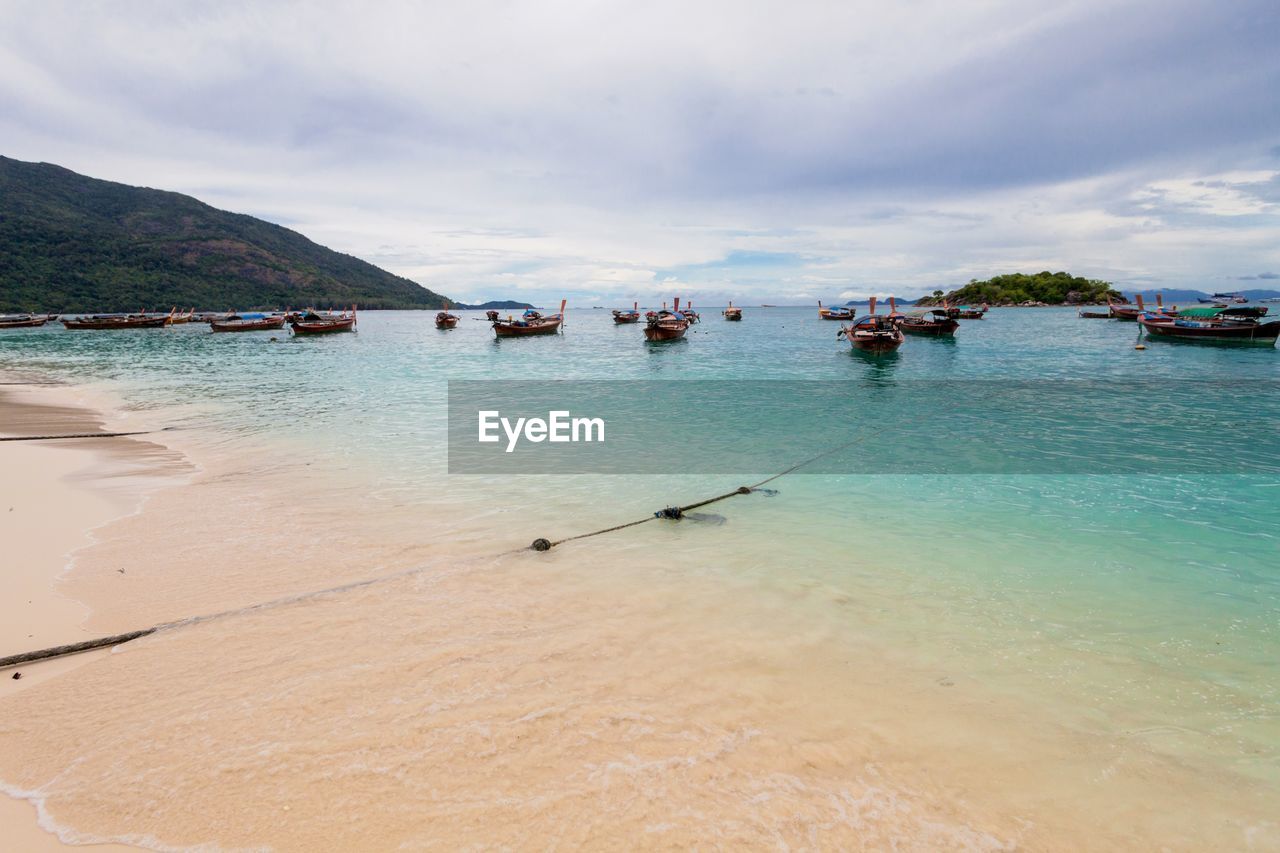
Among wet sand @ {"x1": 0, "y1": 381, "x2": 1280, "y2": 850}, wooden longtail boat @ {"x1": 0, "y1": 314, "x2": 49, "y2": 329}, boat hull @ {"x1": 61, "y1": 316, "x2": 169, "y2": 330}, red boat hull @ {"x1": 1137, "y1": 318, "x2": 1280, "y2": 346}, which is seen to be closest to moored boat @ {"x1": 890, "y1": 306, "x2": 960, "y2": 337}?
red boat hull @ {"x1": 1137, "y1": 318, "x2": 1280, "y2": 346}

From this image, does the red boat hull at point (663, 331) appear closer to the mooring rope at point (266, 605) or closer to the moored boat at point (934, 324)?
the moored boat at point (934, 324)

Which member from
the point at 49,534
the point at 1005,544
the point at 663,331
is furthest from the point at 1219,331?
the point at 49,534

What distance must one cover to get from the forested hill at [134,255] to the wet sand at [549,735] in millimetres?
140287

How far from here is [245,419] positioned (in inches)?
706

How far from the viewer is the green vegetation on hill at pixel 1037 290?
16062 centimetres

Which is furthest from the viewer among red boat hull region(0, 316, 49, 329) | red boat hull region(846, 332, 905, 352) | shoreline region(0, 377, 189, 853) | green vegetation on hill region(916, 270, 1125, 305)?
green vegetation on hill region(916, 270, 1125, 305)

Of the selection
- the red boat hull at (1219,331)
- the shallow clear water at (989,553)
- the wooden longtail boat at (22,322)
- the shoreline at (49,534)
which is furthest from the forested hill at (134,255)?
the red boat hull at (1219,331)

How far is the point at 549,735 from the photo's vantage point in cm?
398

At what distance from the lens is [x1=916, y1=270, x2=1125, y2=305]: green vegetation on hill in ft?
527

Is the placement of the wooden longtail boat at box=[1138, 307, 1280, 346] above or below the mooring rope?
above

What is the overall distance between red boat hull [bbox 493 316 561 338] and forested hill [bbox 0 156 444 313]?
96494 mm

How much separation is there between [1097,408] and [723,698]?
23.7 m

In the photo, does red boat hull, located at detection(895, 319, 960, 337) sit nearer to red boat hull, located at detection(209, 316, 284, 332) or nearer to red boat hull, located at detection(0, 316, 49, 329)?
red boat hull, located at detection(209, 316, 284, 332)

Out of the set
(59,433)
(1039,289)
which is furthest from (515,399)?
(1039,289)
